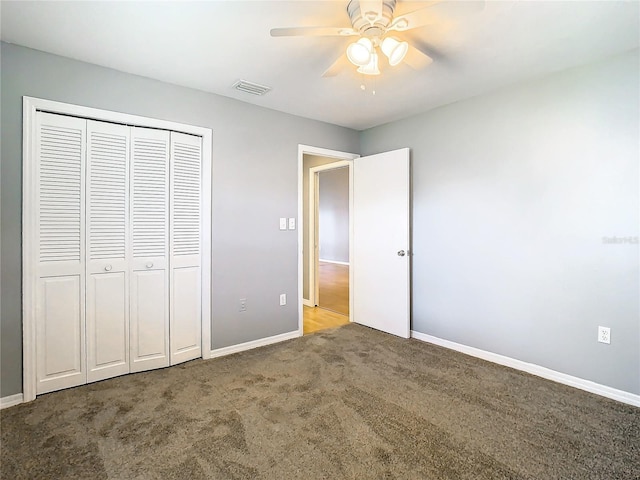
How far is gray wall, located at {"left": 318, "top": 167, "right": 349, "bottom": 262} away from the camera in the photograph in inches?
409

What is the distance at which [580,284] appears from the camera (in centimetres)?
249

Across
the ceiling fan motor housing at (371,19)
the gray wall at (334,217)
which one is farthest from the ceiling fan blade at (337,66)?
the gray wall at (334,217)

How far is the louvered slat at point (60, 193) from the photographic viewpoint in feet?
7.59

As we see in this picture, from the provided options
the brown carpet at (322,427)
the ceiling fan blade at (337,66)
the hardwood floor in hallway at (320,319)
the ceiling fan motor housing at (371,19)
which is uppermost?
the ceiling fan motor housing at (371,19)

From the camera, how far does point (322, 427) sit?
6.51ft

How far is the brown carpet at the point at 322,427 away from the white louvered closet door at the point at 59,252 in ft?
0.73

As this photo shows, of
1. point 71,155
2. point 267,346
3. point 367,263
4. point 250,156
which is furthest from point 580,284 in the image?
point 71,155

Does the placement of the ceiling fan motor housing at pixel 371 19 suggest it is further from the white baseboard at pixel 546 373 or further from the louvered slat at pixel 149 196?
the white baseboard at pixel 546 373

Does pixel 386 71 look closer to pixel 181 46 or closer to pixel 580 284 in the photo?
pixel 181 46

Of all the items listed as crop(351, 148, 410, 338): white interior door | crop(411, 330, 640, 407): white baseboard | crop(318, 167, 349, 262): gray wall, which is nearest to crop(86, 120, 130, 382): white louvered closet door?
crop(351, 148, 410, 338): white interior door

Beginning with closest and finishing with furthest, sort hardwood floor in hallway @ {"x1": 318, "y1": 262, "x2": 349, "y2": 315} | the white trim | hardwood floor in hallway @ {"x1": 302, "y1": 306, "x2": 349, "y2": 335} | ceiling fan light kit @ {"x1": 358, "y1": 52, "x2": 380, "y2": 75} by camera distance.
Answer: ceiling fan light kit @ {"x1": 358, "y1": 52, "x2": 380, "y2": 75} → the white trim → hardwood floor in hallway @ {"x1": 302, "y1": 306, "x2": 349, "y2": 335} → hardwood floor in hallway @ {"x1": 318, "y1": 262, "x2": 349, "y2": 315}

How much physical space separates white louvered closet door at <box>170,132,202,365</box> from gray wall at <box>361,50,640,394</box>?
226cm

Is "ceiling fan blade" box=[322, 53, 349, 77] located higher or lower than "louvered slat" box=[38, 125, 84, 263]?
higher

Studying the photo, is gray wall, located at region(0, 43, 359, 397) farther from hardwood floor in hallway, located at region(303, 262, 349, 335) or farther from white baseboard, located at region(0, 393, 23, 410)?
hardwood floor in hallway, located at region(303, 262, 349, 335)
